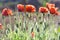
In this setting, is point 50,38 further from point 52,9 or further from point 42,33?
point 52,9

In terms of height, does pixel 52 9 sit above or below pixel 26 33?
above

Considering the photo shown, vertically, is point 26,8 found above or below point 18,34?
above

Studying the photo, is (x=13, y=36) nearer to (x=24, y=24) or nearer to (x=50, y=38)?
(x=24, y=24)

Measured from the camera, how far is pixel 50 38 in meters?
2.58

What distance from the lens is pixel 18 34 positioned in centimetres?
263

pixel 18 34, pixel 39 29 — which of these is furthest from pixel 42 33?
pixel 18 34

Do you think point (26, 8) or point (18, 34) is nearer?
point (18, 34)

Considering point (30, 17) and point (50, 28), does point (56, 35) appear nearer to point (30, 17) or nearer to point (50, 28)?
point (50, 28)

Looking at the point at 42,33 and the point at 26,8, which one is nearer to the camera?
the point at 42,33

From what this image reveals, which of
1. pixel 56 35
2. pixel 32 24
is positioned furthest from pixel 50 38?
pixel 32 24

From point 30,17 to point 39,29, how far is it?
0.89ft

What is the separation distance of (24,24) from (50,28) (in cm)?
26

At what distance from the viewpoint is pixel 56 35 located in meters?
2.62

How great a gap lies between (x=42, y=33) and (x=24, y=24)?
0.68ft
